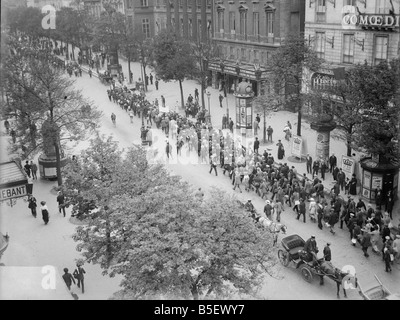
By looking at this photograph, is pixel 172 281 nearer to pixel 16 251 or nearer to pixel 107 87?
pixel 16 251

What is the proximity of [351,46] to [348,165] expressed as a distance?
15185mm

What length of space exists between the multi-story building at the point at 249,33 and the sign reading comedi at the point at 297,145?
17.9 meters

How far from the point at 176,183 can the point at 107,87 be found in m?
49.7

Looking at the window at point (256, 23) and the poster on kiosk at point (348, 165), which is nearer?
the poster on kiosk at point (348, 165)

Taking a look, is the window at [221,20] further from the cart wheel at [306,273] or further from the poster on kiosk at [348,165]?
the cart wheel at [306,273]

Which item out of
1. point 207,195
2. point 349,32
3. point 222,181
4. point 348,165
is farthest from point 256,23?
point 207,195

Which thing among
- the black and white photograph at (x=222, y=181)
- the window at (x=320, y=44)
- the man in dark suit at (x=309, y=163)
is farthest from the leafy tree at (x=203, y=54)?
the man in dark suit at (x=309, y=163)

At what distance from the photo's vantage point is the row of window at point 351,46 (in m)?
39.9

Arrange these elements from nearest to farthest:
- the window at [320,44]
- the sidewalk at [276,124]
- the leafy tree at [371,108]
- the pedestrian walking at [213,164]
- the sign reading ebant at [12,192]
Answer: the sign reading ebant at [12,192] < the leafy tree at [371,108] < the pedestrian walking at [213,164] < the sidewalk at [276,124] < the window at [320,44]

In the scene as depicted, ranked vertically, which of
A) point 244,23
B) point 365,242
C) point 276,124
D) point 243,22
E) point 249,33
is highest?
point 243,22

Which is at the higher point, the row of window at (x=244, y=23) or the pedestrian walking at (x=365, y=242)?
the row of window at (x=244, y=23)

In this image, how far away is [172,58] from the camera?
192 ft

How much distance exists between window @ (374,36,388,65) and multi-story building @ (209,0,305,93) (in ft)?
40.7

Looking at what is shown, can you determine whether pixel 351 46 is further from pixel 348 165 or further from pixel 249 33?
pixel 249 33
